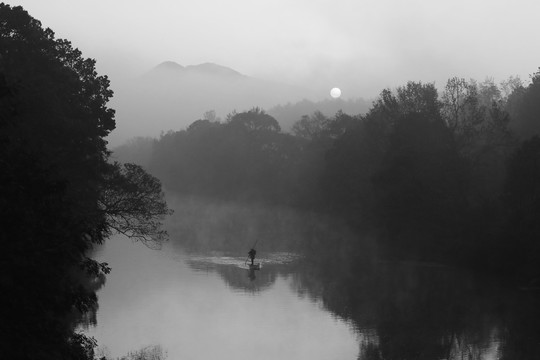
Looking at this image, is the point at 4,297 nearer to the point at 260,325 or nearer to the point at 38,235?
the point at 38,235

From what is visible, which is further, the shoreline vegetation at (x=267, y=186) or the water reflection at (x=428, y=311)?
the water reflection at (x=428, y=311)

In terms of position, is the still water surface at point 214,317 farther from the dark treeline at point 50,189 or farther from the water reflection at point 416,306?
the dark treeline at point 50,189

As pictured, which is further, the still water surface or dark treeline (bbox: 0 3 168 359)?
the still water surface

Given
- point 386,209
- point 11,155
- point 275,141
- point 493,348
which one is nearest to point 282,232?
point 386,209

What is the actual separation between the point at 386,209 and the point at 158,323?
140ft

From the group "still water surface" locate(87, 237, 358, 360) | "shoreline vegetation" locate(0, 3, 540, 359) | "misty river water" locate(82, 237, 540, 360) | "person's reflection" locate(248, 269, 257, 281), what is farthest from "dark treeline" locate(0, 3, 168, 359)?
"person's reflection" locate(248, 269, 257, 281)

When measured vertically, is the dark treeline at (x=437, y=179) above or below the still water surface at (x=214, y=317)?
above

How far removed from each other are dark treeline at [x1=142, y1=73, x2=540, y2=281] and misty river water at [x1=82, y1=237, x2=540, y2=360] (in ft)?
18.5

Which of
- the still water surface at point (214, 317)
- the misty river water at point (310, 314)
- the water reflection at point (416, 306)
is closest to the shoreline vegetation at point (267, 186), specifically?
the still water surface at point (214, 317)

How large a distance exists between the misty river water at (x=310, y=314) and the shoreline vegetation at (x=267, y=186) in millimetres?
3010

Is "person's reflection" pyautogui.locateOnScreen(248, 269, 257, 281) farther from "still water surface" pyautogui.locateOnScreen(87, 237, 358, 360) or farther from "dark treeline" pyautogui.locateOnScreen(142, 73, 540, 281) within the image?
"dark treeline" pyautogui.locateOnScreen(142, 73, 540, 281)

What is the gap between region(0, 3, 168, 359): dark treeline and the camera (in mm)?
15344

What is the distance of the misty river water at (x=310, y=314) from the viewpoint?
33906mm

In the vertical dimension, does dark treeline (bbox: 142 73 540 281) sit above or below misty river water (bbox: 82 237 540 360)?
above
